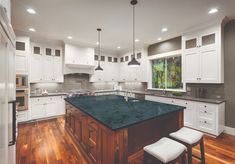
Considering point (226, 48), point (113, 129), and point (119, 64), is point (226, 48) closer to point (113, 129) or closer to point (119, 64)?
point (113, 129)

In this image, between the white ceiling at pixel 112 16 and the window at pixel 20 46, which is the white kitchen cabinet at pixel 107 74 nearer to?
the white ceiling at pixel 112 16

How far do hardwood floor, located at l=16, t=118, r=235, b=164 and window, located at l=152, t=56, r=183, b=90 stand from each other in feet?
6.69

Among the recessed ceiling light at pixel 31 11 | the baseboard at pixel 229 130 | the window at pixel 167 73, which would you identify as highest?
the recessed ceiling light at pixel 31 11

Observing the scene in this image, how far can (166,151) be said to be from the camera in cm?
143

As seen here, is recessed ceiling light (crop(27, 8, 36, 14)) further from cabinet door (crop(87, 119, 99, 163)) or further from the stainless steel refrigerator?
cabinet door (crop(87, 119, 99, 163))

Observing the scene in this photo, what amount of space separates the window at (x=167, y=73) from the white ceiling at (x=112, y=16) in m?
1.07

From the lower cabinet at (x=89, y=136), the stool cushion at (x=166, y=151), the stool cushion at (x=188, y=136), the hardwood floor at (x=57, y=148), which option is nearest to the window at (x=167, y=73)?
the hardwood floor at (x=57, y=148)

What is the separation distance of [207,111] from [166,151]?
2463mm

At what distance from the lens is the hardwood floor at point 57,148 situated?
2259 mm

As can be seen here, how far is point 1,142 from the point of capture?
99cm

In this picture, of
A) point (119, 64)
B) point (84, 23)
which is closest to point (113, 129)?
point (84, 23)

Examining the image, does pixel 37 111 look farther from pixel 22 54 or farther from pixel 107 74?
pixel 107 74

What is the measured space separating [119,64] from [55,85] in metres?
3.40

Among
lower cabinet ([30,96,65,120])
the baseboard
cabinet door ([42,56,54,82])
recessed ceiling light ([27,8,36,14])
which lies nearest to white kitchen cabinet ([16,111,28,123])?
lower cabinet ([30,96,65,120])
